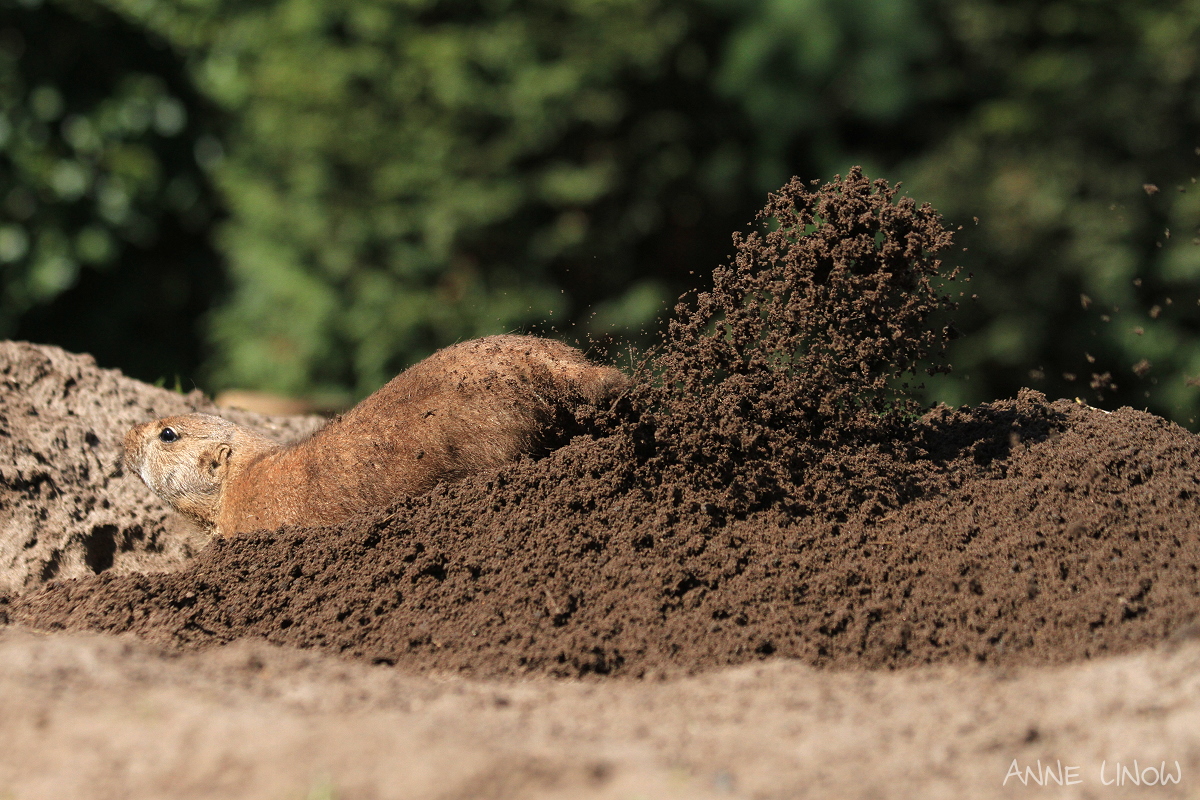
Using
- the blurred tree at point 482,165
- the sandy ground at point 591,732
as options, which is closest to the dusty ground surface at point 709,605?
the sandy ground at point 591,732

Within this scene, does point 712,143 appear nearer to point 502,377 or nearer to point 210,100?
point 502,377

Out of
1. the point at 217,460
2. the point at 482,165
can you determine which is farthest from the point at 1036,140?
the point at 217,460

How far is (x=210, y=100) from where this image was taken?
8.35 metres

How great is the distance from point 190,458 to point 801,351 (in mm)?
2515

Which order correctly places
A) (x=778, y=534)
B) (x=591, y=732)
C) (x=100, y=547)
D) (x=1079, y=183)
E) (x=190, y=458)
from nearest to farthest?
(x=591, y=732) < (x=778, y=534) < (x=100, y=547) < (x=190, y=458) < (x=1079, y=183)

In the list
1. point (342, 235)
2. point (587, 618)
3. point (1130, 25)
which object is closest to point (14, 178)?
point (342, 235)

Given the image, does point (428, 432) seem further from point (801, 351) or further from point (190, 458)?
point (801, 351)

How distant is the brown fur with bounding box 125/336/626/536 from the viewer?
3.70 m

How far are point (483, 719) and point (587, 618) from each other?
0.66 meters

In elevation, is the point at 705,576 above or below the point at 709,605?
above

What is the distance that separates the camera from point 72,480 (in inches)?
171

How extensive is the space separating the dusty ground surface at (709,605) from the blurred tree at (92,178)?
4024mm

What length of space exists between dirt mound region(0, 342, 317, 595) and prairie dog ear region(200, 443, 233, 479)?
1.08ft

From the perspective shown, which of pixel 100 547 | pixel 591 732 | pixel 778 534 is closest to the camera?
pixel 591 732
